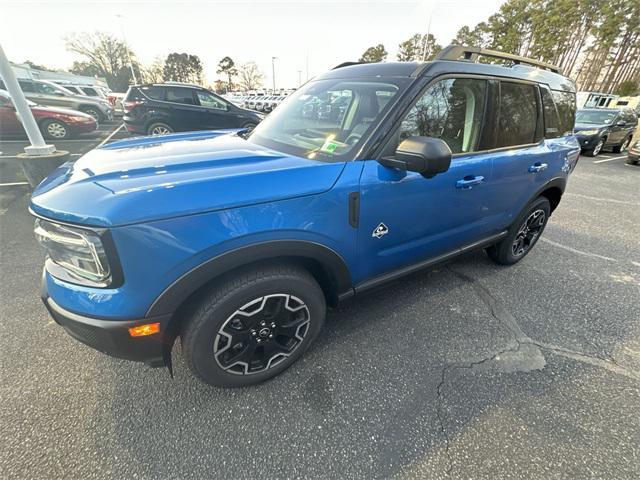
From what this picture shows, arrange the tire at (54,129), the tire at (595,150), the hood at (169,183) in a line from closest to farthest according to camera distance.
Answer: the hood at (169,183) < the tire at (54,129) < the tire at (595,150)

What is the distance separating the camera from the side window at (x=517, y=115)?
239 cm

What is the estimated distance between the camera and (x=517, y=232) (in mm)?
3092

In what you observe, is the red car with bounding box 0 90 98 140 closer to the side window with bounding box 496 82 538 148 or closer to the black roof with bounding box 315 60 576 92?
the black roof with bounding box 315 60 576 92

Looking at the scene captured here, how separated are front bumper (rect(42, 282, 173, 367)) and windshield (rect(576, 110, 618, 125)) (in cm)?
1487

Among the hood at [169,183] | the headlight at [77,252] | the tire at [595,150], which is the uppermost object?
the hood at [169,183]

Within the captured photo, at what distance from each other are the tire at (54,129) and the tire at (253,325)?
1058 centimetres

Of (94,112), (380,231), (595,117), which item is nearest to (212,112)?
(94,112)

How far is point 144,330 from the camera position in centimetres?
138

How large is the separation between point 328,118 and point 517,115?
161 cm

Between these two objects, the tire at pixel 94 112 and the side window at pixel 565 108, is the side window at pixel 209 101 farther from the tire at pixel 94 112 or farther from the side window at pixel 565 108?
the side window at pixel 565 108

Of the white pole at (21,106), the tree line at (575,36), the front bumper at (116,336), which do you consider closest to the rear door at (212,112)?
the white pole at (21,106)

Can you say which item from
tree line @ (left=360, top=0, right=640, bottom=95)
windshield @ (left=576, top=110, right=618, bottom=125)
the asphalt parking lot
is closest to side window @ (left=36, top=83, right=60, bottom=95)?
the asphalt parking lot

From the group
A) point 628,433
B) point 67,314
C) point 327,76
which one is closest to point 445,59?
point 327,76

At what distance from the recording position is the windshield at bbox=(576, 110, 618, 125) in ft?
35.3
